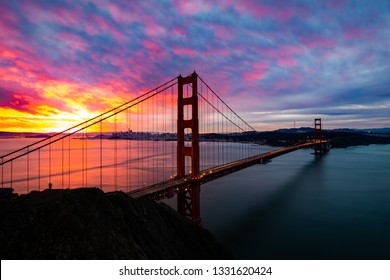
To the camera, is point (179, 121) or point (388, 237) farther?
point (179, 121)

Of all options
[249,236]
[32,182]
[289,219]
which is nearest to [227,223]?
[249,236]

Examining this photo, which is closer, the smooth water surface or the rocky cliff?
the rocky cliff

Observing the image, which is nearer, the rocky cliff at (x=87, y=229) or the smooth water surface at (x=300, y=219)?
the rocky cliff at (x=87, y=229)

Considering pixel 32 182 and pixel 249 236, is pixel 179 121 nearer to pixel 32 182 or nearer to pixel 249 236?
pixel 249 236

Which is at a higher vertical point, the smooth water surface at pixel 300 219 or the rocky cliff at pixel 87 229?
the rocky cliff at pixel 87 229

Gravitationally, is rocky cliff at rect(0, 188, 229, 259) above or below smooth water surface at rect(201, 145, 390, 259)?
above

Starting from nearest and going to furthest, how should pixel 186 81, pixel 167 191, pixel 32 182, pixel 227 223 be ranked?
pixel 167 191, pixel 186 81, pixel 227 223, pixel 32 182

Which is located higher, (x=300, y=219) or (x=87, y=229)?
(x=87, y=229)

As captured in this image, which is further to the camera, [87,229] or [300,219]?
[300,219]
